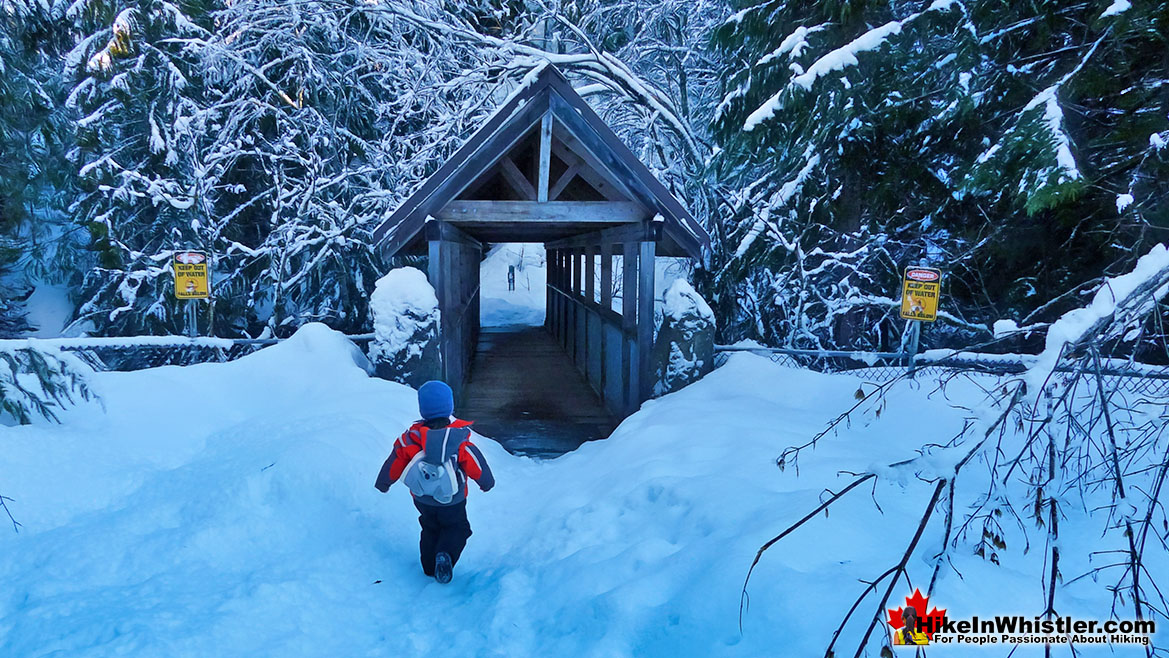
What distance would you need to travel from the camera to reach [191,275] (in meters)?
7.49

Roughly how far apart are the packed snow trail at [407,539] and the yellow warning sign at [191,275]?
1925 mm

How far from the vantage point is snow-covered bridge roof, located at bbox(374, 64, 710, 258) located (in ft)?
21.9

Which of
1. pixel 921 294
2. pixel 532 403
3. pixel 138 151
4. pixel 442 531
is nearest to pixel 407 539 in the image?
pixel 442 531

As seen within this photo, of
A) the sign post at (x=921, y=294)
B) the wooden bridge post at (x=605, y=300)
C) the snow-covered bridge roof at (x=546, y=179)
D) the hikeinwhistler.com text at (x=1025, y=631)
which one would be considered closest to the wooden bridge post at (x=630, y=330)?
the snow-covered bridge roof at (x=546, y=179)

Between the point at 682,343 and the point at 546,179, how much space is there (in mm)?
2505

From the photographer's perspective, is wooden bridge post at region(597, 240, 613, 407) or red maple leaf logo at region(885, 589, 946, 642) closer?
red maple leaf logo at region(885, 589, 946, 642)

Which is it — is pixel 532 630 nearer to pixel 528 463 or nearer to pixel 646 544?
pixel 646 544

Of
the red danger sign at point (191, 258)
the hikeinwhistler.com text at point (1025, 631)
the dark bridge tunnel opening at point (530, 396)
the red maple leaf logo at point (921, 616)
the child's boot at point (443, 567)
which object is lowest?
the dark bridge tunnel opening at point (530, 396)

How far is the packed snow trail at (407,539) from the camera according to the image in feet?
9.48

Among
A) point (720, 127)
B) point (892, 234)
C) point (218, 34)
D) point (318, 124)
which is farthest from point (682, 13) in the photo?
point (218, 34)

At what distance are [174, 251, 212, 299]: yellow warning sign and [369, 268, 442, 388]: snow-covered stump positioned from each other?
2.39m

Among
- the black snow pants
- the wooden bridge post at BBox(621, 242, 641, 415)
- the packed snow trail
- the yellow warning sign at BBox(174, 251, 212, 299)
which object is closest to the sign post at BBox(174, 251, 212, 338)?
the yellow warning sign at BBox(174, 251, 212, 299)

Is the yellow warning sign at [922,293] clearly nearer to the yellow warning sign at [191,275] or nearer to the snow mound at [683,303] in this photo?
the snow mound at [683,303]

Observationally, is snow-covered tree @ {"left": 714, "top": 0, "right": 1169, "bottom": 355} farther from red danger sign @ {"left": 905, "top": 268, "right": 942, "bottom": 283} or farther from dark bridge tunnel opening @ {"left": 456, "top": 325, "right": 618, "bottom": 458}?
dark bridge tunnel opening @ {"left": 456, "top": 325, "right": 618, "bottom": 458}
